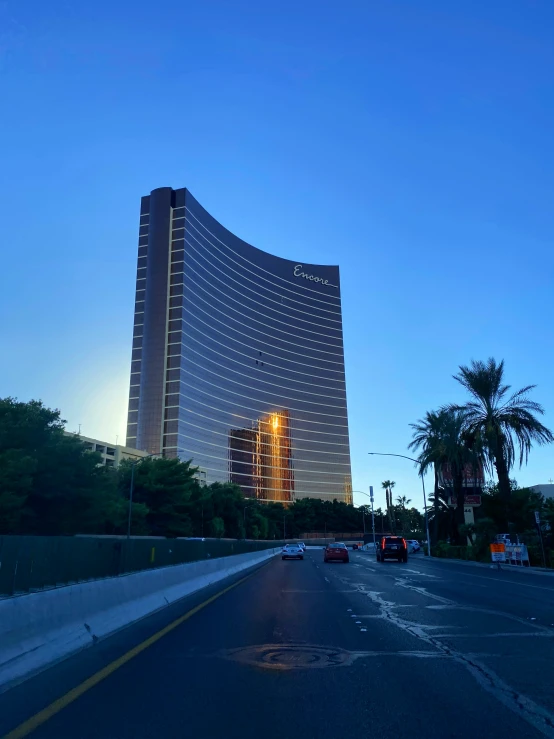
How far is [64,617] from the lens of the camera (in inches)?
339

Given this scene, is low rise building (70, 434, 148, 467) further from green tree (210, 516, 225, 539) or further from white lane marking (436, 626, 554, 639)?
white lane marking (436, 626, 554, 639)

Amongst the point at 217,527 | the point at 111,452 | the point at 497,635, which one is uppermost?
the point at 111,452

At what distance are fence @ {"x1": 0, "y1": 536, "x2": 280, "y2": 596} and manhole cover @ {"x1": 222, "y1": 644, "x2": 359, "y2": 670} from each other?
2.78 m

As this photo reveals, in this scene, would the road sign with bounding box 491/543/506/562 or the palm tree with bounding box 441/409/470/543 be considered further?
the palm tree with bounding box 441/409/470/543

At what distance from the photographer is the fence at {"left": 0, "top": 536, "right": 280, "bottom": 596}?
809cm

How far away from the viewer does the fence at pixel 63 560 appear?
8.09m

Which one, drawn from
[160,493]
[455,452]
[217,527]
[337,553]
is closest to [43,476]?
[337,553]

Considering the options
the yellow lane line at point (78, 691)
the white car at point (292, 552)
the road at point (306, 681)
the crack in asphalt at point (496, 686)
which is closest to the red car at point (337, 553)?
the white car at point (292, 552)

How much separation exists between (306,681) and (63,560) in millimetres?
4561

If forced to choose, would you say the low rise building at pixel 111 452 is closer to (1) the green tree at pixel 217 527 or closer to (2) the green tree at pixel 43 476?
(1) the green tree at pixel 217 527

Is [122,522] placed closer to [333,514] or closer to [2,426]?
[2,426]

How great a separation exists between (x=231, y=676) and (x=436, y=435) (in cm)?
4949

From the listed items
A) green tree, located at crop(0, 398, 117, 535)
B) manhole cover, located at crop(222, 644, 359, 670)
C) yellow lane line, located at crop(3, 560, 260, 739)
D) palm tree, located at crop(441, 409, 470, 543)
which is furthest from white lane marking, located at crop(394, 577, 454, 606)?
green tree, located at crop(0, 398, 117, 535)

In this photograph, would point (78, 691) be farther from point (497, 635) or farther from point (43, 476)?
point (43, 476)
